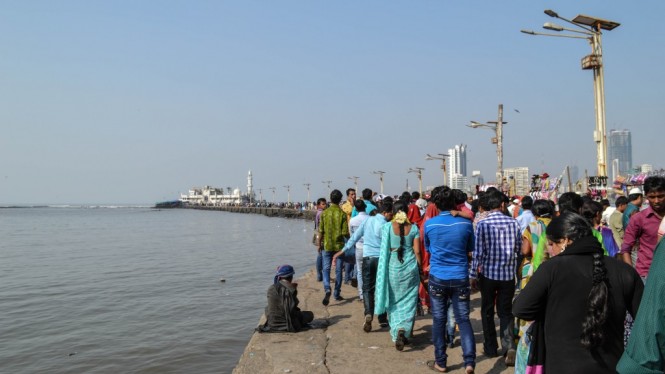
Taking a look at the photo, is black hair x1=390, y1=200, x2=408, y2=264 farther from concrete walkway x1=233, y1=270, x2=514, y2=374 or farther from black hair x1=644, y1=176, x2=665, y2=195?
black hair x1=644, y1=176, x2=665, y2=195

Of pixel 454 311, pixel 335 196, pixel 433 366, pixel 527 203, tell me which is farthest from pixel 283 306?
pixel 527 203

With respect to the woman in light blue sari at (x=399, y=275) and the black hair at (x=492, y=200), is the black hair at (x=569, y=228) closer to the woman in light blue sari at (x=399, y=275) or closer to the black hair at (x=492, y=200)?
the black hair at (x=492, y=200)

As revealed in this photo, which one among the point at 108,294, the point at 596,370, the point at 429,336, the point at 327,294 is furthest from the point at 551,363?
the point at 108,294

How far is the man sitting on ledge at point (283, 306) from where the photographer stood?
678 cm

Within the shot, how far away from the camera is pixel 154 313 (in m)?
11.0

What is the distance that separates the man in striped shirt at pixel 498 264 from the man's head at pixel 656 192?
118cm

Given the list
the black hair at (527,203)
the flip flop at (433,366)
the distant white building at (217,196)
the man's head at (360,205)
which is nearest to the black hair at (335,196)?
the man's head at (360,205)

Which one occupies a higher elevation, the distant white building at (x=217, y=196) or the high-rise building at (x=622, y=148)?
the high-rise building at (x=622, y=148)

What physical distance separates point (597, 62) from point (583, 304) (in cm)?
1384

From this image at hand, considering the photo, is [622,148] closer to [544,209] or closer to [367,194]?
[367,194]

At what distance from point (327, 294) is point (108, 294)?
824cm

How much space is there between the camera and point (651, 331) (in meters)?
1.74

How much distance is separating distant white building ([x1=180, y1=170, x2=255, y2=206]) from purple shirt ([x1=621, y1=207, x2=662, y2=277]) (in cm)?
14249

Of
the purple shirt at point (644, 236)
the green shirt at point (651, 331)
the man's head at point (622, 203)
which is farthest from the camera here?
the man's head at point (622, 203)
